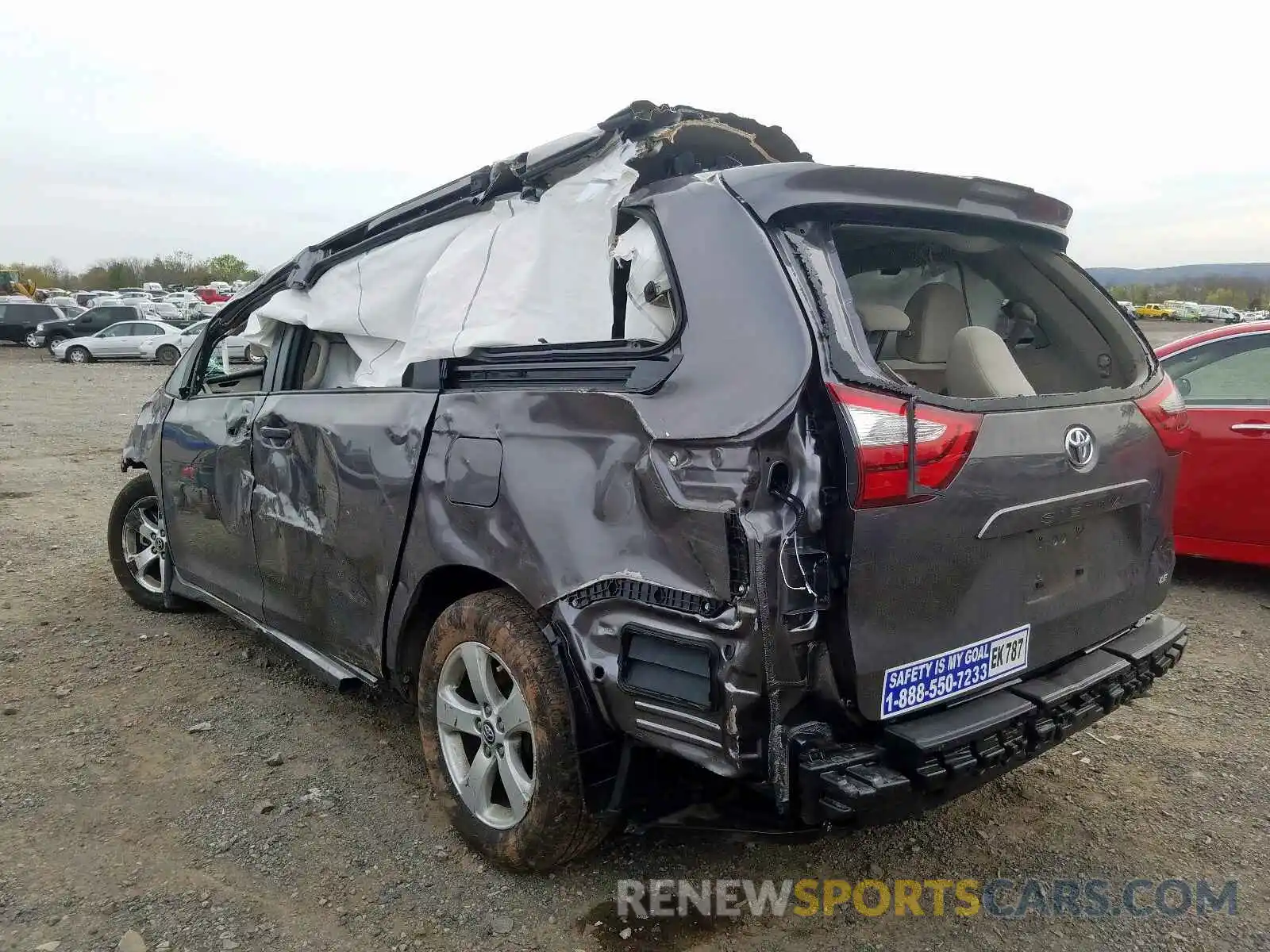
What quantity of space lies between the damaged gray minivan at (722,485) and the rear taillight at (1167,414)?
0.07 ft

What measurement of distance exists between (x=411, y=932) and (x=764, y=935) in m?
0.94

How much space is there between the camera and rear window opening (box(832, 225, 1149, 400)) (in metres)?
2.76

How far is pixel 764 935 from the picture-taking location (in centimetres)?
243

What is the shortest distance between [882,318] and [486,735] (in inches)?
67.5

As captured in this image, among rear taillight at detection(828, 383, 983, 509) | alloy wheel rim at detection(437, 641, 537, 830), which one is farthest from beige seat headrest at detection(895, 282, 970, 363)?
alloy wheel rim at detection(437, 641, 537, 830)

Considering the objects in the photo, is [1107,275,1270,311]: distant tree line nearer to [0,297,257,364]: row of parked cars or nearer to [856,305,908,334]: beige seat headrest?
[0,297,257,364]: row of parked cars

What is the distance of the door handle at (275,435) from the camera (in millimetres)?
3459

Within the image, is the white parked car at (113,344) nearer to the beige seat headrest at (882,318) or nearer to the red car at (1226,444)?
the red car at (1226,444)

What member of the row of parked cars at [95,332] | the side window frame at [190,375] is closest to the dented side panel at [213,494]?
the side window frame at [190,375]

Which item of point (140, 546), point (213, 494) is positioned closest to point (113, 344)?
point (140, 546)

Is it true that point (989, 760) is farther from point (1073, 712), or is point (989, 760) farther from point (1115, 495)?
point (1115, 495)

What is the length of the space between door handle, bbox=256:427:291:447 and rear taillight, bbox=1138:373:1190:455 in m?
2.90

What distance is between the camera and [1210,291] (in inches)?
3113

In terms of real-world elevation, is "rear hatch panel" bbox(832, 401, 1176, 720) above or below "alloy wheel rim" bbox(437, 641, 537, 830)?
above
